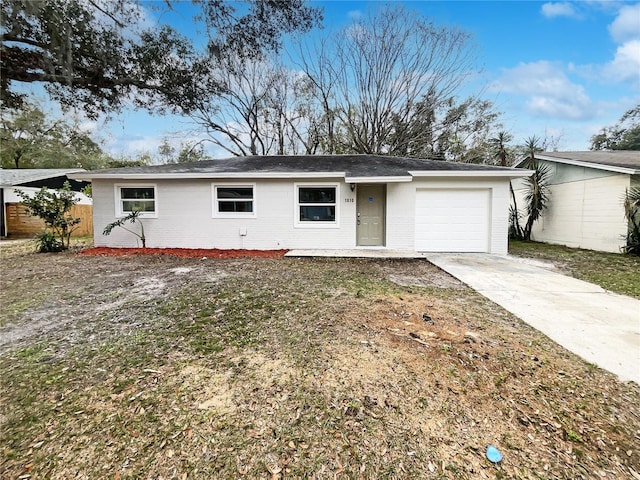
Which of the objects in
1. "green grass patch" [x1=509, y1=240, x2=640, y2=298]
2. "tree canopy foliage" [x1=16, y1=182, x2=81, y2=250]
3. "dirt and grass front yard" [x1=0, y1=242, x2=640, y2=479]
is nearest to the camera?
"dirt and grass front yard" [x1=0, y1=242, x2=640, y2=479]

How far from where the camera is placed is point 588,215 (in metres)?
10.2

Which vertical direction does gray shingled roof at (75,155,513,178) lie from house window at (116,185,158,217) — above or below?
above

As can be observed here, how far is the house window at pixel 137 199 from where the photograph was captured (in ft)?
30.9

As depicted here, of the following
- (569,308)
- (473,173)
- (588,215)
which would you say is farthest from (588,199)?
(569,308)

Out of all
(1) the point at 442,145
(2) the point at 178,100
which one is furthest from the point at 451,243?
(1) the point at 442,145

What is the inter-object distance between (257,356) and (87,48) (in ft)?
22.6

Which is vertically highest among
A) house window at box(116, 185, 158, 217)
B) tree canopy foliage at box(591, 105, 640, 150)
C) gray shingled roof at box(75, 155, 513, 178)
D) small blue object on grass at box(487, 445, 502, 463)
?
tree canopy foliage at box(591, 105, 640, 150)

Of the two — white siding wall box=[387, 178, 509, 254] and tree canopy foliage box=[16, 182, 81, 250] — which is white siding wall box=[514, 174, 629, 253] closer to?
white siding wall box=[387, 178, 509, 254]

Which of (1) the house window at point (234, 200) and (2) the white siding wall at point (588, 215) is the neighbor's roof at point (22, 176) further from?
(2) the white siding wall at point (588, 215)

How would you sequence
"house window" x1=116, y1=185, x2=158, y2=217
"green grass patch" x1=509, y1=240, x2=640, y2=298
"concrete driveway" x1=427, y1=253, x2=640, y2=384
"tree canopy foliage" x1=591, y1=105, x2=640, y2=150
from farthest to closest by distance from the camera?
"tree canopy foliage" x1=591, y1=105, x2=640, y2=150, "house window" x1=116, y1=185, x2=158, y2=217, "green grass patch" x1=509, y1=240, x2=640, y2=298, "concrete driveway" x1=427, y1=253, x2=640, y2=384

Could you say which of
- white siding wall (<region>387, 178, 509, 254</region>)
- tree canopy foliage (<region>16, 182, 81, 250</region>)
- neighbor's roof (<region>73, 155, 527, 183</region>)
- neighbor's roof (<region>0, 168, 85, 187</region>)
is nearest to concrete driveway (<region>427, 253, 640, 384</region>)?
white siding wall (<region>387, 178, 509, 254</region>)

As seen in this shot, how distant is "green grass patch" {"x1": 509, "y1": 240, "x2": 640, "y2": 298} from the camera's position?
5.59m

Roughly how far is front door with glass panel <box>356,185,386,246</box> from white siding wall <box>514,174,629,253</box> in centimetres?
764

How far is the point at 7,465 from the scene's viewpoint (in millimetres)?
1652
